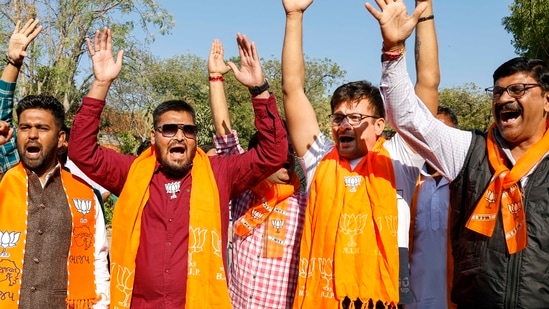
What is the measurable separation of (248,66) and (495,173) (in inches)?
67.2

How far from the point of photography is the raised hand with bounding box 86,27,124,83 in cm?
387

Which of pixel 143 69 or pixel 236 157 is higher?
pixel 143 69

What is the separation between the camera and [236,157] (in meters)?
3.96

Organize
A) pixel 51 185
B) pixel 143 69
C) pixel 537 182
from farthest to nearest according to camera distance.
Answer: pixel 143 69 < pixel 51 185 < pixel 537 182

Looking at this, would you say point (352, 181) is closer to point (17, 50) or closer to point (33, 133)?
point (33, 133)

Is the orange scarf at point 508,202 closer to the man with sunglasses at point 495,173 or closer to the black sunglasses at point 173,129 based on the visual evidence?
the man with sunglasses at point 495,173

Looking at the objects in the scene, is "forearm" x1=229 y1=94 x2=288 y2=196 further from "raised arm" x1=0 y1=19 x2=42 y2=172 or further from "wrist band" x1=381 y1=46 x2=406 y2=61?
"raised arm" x1=0 y1=19 x2=42 y2=172

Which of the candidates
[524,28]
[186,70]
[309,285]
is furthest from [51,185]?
[186,70]

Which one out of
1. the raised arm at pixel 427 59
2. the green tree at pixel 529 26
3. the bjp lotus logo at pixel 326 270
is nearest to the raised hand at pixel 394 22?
the raised arm at pixel 427 59

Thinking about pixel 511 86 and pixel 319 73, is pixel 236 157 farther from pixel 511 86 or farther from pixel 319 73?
pixel 319 73

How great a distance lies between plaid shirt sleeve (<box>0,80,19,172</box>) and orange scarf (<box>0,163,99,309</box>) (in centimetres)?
38

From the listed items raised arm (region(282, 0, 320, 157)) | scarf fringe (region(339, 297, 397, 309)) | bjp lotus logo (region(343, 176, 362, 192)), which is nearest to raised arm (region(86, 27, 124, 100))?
raised arm (region(282, 0, 320, 157))

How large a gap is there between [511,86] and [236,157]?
1774 millimetres

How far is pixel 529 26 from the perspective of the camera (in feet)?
65.8
